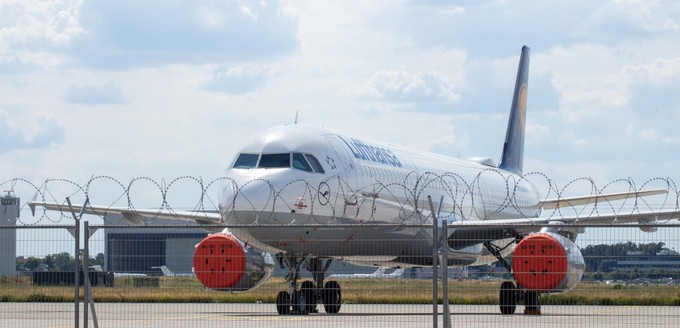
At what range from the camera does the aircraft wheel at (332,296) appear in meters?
26.0

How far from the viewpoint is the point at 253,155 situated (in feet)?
83.6

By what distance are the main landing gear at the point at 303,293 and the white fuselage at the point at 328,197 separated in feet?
1.19

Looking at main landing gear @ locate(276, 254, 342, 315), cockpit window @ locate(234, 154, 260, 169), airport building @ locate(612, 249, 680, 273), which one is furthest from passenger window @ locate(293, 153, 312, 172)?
airport building @ locate(612, 249, 680, 273)

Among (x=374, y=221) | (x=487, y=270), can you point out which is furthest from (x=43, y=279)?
(x=374, y=221)

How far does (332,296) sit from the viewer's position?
27.1 meters

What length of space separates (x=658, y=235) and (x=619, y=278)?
0.86 meters

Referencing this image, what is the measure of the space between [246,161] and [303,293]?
9.56 ft

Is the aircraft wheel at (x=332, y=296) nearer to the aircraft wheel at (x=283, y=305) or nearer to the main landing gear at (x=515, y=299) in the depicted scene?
the aircraft wheel at (x=283, y=305)

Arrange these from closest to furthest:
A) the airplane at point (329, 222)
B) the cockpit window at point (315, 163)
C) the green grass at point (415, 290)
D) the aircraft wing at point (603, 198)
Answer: the green grass at point (415, 290) < the airplane at point (329, 222) < the cockpit window at point (315, 163) < the aircraft wing at point (603, 198)

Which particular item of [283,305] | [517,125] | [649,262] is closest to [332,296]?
[283,305]

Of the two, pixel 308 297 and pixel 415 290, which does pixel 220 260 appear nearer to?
pixel 308 297

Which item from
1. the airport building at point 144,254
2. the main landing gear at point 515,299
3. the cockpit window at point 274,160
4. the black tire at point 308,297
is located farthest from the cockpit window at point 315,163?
the airport building at point 144,254

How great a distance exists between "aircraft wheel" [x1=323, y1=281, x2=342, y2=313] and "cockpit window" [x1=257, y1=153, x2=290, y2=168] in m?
2.78

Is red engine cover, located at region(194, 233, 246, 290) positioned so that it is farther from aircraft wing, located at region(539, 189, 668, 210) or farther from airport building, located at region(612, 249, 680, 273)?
aircraft wing, located at region(539, 189, 668, 210)
